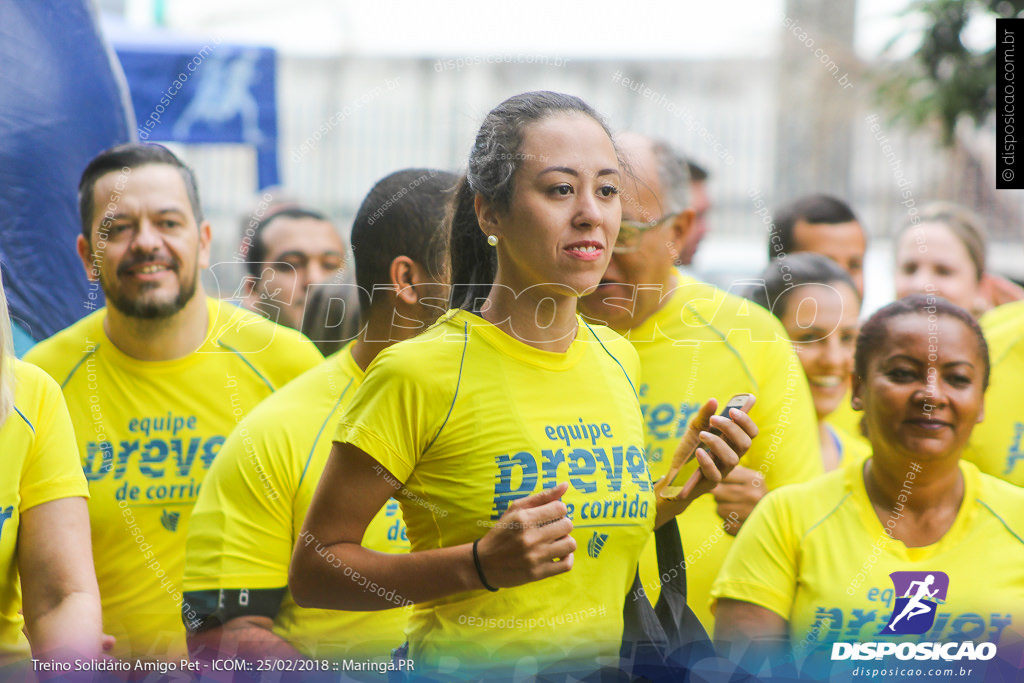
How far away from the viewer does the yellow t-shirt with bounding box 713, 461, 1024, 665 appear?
2037mm

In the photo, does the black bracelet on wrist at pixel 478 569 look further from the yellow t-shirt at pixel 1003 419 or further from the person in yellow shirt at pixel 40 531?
the yellow t-shirt at pixel 1003 419

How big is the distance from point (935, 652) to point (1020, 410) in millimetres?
745

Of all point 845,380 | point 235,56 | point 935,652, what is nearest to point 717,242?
point 845,380

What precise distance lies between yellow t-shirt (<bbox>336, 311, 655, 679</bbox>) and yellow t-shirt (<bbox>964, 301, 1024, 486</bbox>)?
1178mm

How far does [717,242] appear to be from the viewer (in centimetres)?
419

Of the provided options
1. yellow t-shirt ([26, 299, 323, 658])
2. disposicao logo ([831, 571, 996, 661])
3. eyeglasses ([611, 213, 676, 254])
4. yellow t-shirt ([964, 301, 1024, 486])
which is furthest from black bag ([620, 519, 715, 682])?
yellow t-shirt ([26, 299, 323, 658])

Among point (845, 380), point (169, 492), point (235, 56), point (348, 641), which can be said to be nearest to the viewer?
point (348, 641)

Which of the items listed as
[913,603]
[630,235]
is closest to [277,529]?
[630,235]

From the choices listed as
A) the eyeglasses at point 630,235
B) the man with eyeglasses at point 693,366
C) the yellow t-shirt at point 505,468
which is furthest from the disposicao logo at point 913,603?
the eyeglasses at point 630,235

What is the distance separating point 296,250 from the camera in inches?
128

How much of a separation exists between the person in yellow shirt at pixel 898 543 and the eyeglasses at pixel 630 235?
0.55 meters

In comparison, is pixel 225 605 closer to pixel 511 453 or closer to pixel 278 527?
pixel 278 527

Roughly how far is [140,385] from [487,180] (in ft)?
3.42

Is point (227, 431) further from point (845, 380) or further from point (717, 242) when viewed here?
point (717, 242)
